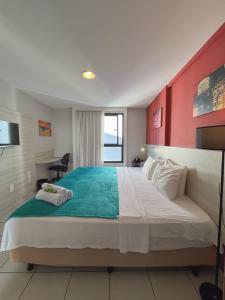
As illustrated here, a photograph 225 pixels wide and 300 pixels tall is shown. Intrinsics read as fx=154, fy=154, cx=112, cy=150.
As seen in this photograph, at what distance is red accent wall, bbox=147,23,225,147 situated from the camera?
151 centimetres

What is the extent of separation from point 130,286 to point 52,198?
1118 mm

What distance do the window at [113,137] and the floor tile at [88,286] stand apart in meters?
3.64

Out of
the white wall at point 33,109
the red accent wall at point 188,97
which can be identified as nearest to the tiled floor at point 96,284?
the red accent wall at point 188,97

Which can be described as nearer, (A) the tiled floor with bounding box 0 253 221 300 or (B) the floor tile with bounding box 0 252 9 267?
(A) the tiled floor with bounding box 0 253 221 300

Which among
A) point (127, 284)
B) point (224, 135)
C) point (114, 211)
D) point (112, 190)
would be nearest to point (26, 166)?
point (112, 190)

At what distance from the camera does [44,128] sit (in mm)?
4352

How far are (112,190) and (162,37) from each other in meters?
1.87

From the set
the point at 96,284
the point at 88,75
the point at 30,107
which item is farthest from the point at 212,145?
the point at 30,107

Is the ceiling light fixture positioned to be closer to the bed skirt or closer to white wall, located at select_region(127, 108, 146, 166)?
the bed skirt

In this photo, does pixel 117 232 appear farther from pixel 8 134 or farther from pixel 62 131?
pixel 62 131

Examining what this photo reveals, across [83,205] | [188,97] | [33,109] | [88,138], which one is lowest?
[83,205]

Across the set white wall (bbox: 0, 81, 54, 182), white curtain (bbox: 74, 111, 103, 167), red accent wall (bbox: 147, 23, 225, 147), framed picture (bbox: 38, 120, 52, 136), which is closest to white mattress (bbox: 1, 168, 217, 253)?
red accent wall (bbox: 147, 23, 225, 147)

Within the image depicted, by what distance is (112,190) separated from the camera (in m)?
2.17

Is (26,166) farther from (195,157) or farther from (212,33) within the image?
(212,33)
